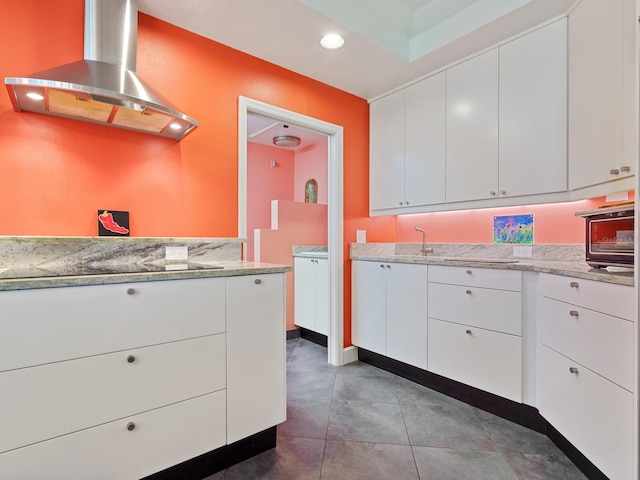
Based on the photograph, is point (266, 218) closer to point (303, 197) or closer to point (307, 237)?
point (303, 197)

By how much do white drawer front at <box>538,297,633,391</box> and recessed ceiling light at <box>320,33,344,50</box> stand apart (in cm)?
199

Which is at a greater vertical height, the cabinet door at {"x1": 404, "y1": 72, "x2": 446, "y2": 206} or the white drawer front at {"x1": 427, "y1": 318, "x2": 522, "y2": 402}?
the cabinet door at {"x1": 404, "y1": 72, "x2": 446, "y2": 206}

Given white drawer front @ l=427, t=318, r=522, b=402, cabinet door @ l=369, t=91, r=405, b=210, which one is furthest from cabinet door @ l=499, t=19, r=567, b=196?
white drawer front @ l=427, t=318, r=522, b=402

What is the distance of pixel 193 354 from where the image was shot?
4.59 feet

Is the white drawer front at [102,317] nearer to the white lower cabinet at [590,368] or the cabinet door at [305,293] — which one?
the white lower cabinet at [590,368]

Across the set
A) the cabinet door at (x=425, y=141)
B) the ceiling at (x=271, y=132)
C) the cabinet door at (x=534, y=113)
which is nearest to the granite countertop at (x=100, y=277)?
the cabinet door at (x=425, y=141)

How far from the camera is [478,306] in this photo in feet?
6.68

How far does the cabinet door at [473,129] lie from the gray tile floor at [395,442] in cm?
148

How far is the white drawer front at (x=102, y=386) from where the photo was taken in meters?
1.05

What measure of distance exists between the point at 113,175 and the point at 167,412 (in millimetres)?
1220

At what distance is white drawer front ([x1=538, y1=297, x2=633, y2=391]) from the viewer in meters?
1.23

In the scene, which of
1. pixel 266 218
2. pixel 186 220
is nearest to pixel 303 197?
pixel 266 218

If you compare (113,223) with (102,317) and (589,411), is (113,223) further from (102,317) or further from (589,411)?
(589,411)

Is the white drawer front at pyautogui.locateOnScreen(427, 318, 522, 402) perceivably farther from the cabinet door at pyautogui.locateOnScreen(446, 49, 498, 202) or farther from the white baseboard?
the cabinet door at pyautogui.locateOnScreen(446, 49, 498, 202)
